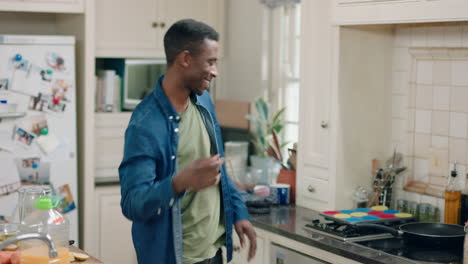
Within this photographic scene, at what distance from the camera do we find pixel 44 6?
385cm

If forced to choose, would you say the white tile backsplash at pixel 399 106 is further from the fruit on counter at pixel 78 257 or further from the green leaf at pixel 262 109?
the fruit on counter at pixel 78 257

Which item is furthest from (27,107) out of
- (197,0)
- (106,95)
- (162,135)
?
(162,135)

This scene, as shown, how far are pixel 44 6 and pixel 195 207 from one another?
→ 2047 mm

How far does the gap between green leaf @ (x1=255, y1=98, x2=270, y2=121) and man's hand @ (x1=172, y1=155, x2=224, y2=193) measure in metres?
2.07

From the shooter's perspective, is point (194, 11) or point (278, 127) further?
point (194, 11)

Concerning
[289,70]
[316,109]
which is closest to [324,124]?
[316,109]

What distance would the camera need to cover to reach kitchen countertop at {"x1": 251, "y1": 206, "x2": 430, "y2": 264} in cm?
254

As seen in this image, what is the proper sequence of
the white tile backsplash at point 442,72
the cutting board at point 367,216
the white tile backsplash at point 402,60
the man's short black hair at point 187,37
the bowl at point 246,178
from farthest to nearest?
the bowl at point 246,178 < the white tile backsplash at point 402,60 < the white tile backsplash at point 442,72 < the cutting board at point 367,216 < the man's short black hair at point 187,37

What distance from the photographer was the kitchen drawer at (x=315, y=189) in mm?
3271

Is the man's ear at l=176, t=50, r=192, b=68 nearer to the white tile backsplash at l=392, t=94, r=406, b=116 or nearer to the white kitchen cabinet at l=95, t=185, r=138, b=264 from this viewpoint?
the white tile backsplash at l=392, t=94, r=406, b=116

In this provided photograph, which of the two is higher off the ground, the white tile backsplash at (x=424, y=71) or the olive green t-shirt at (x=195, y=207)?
the white tile backsplash at (x=424, y=71)

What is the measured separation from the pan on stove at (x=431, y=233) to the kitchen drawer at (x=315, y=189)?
1.58ft

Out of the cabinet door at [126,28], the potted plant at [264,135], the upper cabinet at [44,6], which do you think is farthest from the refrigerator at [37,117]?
the potted plant at [264,135]

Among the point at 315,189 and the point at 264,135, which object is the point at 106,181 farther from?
the point at 315,189
